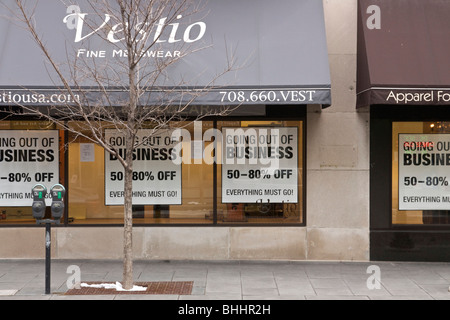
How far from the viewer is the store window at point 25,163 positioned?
33.5 feet

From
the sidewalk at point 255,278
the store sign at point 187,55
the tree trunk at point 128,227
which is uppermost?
the store sign at point 187,55

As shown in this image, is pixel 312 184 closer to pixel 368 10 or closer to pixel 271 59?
pixel 271 59

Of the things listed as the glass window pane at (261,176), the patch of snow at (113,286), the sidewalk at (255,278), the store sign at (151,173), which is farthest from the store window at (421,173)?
the patch of snow at (113,286)

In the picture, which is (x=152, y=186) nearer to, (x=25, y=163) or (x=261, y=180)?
(x=261, y=180)

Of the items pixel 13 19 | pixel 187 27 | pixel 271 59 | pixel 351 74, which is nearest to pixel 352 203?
pixel 351 74

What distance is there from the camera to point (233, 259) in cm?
1011

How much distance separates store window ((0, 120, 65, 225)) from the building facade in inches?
0.8

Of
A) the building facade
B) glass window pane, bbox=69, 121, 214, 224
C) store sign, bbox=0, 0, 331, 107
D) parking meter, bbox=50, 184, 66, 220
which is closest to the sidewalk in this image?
the building facade

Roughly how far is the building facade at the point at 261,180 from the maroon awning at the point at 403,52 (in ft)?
0.25

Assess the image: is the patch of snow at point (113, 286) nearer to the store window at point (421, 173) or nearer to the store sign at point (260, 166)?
the store sign at point (260, 166)

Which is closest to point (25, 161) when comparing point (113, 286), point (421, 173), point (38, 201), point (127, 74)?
point (38, 201)

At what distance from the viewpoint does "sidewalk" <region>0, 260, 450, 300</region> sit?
778cm

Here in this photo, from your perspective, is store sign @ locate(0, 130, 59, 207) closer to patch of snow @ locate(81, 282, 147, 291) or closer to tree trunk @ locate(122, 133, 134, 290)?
patch of snow @ locate(81, 282, 147, 291)

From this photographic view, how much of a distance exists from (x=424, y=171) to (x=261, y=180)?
10.5ft
